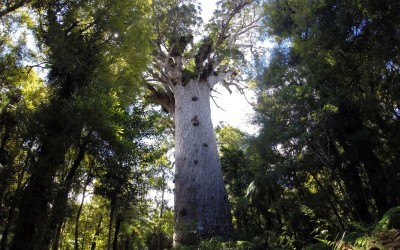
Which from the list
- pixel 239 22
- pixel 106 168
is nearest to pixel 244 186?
pixel 106 168

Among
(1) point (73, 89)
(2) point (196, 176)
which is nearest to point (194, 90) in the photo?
(2) point (196, 176)

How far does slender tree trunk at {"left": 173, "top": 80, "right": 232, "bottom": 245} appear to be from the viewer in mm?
7504

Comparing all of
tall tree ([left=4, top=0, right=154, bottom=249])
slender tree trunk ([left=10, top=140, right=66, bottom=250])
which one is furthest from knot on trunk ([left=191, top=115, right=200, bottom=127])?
slender tree trunk ([left=10, top=140, right=66, bottom=250])

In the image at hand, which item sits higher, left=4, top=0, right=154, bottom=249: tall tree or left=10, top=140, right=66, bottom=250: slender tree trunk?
left=4, top=0, right=154, bottom=249: tall tree

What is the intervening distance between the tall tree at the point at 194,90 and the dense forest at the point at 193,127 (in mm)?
58

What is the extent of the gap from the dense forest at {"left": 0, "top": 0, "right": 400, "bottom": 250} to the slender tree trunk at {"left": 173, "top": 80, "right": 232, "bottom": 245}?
4 centimetres

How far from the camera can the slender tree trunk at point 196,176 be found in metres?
7.50

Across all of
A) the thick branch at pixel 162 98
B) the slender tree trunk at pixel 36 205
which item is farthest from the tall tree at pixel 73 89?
the thick branch at pixel 162 98

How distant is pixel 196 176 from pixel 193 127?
171cm

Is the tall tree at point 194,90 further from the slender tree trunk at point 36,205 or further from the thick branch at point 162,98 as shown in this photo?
the slender tree trunk at point 36,205

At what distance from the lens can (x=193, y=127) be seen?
31.3 ft

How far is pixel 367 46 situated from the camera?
5.71 m

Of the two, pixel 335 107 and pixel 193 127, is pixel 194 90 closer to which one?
pixel 193 127

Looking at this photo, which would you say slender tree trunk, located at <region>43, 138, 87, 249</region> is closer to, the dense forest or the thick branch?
the dense forest
